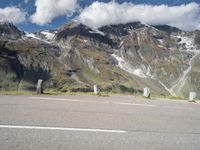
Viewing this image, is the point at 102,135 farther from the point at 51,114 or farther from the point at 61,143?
the point at 51,114

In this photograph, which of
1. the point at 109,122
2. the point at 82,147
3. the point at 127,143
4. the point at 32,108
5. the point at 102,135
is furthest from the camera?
the point at 32,108

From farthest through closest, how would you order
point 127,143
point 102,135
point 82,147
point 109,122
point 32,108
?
point 32,108 < point 109,122 < point 102,135 < point 127,143 < point 82,147

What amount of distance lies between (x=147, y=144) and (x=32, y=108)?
5.29 m

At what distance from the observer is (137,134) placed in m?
7.72

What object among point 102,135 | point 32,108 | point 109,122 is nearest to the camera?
point 102,135

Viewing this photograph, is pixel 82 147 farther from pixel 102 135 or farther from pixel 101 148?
pixel 102 135

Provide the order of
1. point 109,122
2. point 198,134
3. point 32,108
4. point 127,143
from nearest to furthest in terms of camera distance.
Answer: point 127,143
point 198,134
point 109,122
point 32,108

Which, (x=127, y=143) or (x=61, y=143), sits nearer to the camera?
(x=61, y=143)

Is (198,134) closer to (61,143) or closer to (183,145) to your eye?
A: (183,145)

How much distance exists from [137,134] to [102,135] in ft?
3.49

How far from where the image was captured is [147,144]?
6.81 metres

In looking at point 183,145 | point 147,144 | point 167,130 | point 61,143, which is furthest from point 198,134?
point 61,143

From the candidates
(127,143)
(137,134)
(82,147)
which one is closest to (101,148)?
(82,147)

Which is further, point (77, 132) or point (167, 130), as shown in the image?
point (167, 130)
